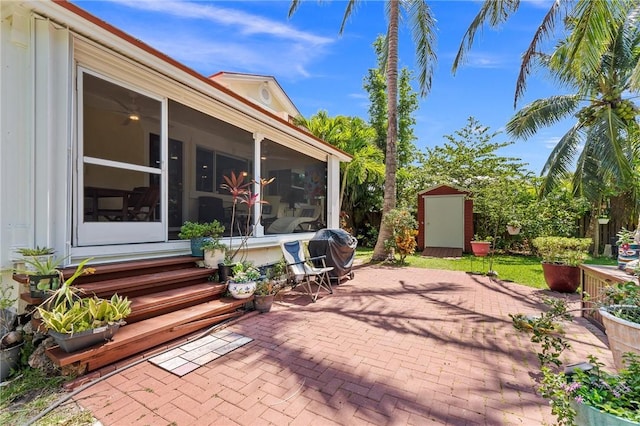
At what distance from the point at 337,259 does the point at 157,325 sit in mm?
Answer: 3805

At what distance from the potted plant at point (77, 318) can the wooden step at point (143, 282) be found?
231mm

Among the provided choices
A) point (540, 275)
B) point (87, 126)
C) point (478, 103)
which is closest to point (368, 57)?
point (478, 103)

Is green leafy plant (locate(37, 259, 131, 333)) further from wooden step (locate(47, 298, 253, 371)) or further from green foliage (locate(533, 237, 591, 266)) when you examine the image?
green foliage (locate(533, 237, 591, 266))

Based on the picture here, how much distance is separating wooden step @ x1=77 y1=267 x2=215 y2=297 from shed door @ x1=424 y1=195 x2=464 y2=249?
393 inches

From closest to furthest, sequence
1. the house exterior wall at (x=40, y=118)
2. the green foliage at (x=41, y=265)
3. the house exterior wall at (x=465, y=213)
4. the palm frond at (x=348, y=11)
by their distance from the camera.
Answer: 1. the green foliage at (x=41, y=265)
2. the house exterior wall at (x=40, y=118)
3. the palm frond at (x=348, y=11)
4. the house exterior wall at (x=465, y=213)

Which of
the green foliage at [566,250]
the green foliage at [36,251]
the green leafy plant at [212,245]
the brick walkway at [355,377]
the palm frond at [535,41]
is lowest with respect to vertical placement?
the brick walkway at [355,377]

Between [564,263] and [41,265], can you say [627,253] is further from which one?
[41,265]

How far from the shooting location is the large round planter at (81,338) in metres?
2.36

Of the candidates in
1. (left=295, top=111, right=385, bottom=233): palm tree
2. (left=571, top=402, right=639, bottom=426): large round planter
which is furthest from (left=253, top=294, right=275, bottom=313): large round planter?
(left=295, top=111, right=385, bottom=233): palm tree

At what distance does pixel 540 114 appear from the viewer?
32.6 feet

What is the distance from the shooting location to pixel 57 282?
2.68 metres

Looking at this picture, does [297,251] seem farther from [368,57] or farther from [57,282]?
[368,57]

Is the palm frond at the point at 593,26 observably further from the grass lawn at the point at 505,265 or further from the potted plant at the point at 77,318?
the potted plant at the point at 77,318

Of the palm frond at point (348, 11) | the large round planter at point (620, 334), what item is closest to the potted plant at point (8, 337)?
the large round planter at point (620, 334)
